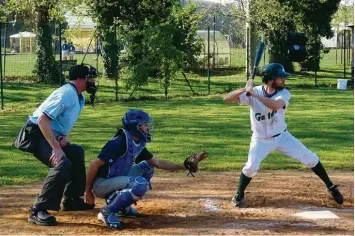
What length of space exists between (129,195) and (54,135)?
3.18 ft

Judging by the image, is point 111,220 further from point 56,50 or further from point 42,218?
point 56,50

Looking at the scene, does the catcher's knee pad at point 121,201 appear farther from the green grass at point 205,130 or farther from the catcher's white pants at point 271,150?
the green grass at point 205,130

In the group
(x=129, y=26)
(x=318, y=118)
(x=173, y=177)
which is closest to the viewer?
(x=173, y=177)

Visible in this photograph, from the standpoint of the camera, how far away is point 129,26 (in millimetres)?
28797

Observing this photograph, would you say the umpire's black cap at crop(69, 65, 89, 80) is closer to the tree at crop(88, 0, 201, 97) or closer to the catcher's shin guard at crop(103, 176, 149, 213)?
the catcher's shin guard at crop(103, 176, 149, 213)

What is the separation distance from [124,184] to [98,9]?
24.9 m

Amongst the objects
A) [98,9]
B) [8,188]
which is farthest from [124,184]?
[98,9]

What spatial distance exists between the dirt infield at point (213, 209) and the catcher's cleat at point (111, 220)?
0.06 m

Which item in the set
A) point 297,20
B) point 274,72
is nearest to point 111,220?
point 274,72

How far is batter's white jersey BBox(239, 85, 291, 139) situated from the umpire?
181 cm

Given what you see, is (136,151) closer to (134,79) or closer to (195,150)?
(195,150)

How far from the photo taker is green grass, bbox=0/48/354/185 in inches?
452

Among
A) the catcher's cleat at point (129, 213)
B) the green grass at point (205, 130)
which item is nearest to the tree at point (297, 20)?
the green grass at point (205, 130)

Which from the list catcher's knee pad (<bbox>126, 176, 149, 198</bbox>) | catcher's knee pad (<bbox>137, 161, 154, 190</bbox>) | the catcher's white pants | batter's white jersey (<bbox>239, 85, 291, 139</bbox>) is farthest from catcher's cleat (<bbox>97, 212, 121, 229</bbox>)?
batter's white jersey (<bbox>239, 85, 291, 139</bbox>)
